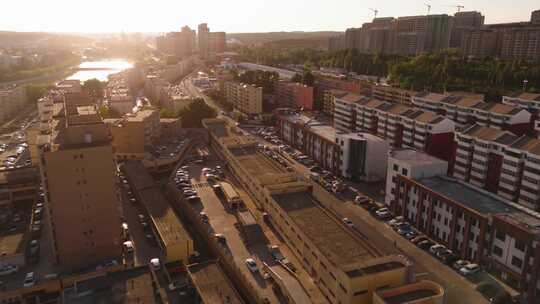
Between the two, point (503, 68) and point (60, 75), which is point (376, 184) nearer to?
point (503, 68)

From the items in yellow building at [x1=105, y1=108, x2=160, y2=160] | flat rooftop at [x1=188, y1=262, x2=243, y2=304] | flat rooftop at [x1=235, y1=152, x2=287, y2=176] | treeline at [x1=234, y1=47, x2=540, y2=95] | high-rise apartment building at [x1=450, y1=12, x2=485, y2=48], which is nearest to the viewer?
flat rooftop at [x1=188, y1=262, x2=243, y2=304]

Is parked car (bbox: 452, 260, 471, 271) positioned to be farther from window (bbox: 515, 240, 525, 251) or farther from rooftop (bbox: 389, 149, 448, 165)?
rooftop (bbox: 389, 149, 448, 165)

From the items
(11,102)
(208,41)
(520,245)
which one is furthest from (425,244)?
(208,41)

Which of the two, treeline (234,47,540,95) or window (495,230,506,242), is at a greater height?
treeline (234,47,540,95)

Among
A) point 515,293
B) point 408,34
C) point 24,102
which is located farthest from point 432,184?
point 408,34

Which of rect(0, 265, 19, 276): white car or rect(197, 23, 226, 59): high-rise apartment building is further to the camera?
rect(197, 23, 226, 59): high-rise apartment building

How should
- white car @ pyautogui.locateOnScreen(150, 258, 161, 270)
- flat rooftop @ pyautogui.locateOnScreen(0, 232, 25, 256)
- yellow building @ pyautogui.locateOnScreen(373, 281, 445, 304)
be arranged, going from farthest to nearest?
1. flat rooftop @ pyautogui.locateOnScreen(0, 232, 25, 256)
2. white car @ pyautogui.locateOnScreen(150, 258, 161, 270)
3. yellow building @ pyautogui.locateOnScreen(373, 281, 445, 304)

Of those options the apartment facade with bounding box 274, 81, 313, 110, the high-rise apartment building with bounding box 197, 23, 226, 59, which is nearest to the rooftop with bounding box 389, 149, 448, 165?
the apartment facade with bounding box 274, 81, 313, 110
